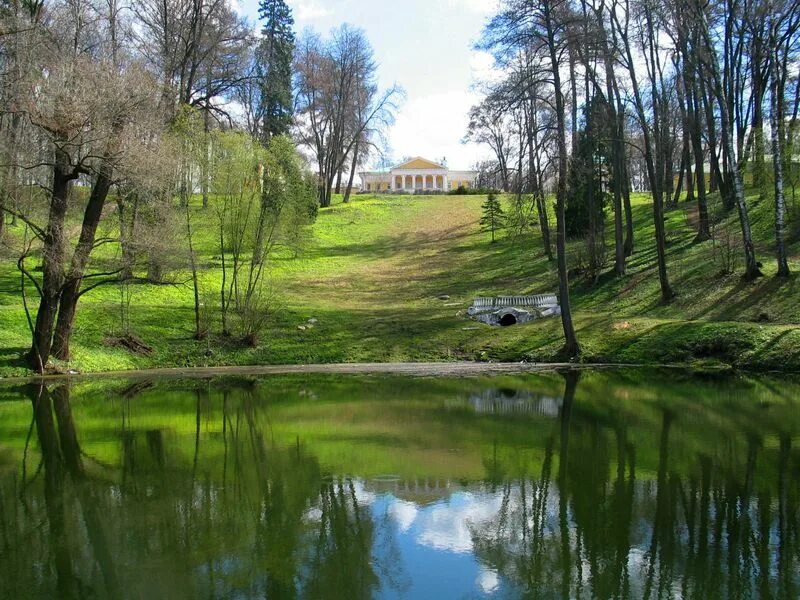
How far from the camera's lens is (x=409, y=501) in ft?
22.2

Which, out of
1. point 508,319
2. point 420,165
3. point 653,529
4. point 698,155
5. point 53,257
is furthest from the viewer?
point 420,165

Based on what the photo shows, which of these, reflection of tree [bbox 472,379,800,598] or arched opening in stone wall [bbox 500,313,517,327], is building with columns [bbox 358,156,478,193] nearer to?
arched opening in stone wall [bbox 500,313,517,327]

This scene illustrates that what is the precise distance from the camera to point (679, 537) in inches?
212

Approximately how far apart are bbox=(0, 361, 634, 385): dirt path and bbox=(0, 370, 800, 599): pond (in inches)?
229

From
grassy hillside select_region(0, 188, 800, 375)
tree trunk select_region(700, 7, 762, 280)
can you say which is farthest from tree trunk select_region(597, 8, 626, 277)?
tree trunk select_region(700, 7, 762, 280)

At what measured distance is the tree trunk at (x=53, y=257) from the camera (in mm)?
17297

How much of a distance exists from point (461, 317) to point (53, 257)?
1416 centimetres

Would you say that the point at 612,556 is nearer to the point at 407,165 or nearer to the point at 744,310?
the point at 744,310

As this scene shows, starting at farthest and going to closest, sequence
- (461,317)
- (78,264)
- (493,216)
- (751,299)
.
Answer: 1. (493,216)
2. (461,317)
3. (751,299)
4. (78,264)

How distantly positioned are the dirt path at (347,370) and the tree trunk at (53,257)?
0.84 metres

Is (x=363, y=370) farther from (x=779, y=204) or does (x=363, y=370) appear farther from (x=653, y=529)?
(x=653, y=529)

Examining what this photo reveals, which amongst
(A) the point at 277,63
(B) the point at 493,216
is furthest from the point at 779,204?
(A) the point at 277,63

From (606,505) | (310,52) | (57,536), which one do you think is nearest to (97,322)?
(57,536)

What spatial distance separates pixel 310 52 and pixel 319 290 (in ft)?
98.6
